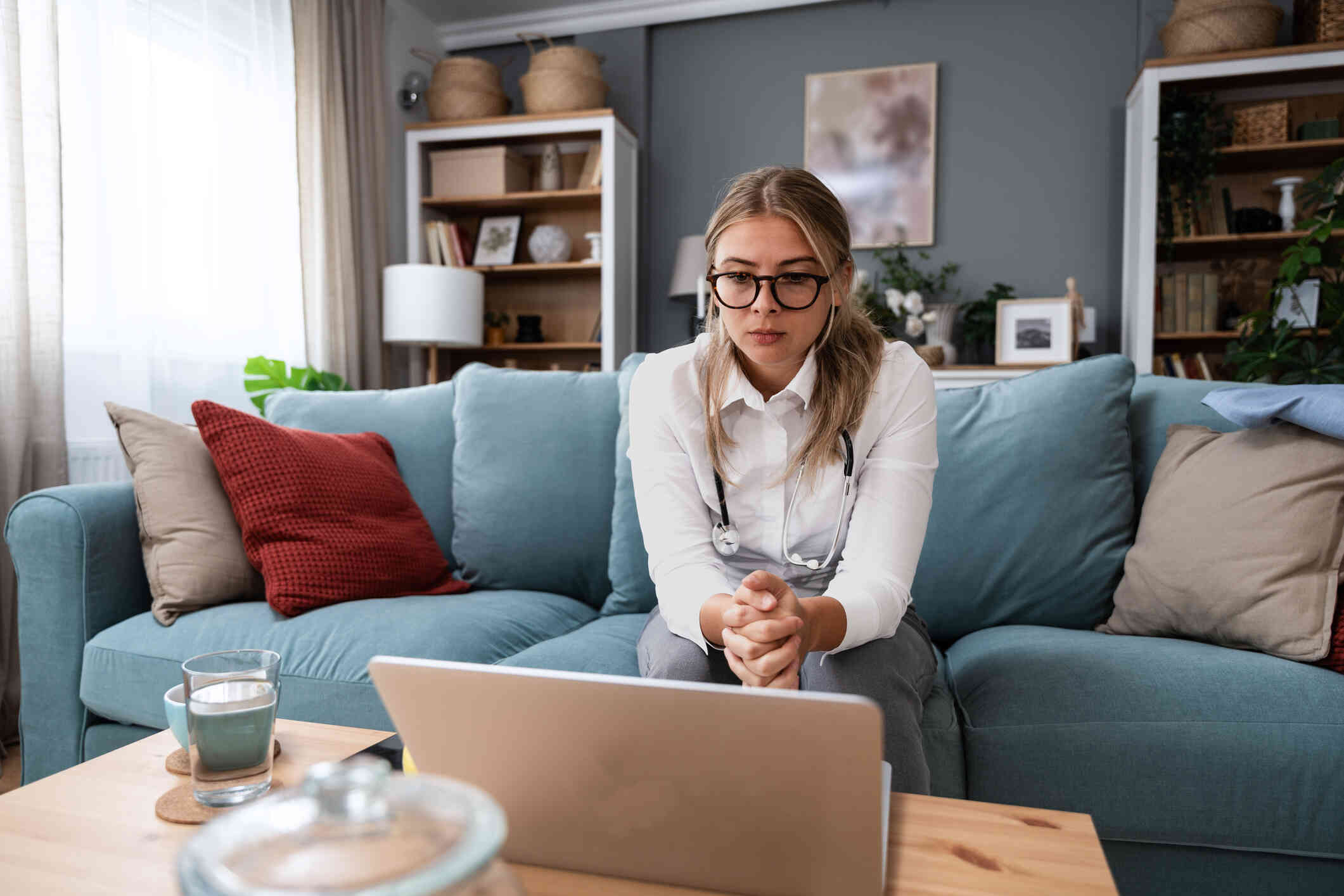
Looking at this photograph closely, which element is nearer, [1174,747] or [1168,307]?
[1174,747]

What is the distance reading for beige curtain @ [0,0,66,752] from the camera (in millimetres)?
2104

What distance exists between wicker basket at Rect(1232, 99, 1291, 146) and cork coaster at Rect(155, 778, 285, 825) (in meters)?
3.84

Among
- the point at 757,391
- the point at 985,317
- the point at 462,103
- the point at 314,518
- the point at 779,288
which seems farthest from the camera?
the point at 462,103

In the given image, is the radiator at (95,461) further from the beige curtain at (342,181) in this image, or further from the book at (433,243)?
the book at (433,243)

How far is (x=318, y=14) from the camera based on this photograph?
326 centimetres

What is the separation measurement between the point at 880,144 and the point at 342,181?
2.26m

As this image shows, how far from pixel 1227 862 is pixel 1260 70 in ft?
10.1

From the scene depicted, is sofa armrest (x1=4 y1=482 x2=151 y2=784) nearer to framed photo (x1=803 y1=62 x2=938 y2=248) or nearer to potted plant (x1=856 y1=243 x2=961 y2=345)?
potted plant (x1=856 y1=243 x2=961 y2=345)

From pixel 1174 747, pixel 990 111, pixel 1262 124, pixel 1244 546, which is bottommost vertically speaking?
pixel 1174 747

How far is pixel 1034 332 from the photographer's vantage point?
3381 millimetres

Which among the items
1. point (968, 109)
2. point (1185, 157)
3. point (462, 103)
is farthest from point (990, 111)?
point (462, 103)

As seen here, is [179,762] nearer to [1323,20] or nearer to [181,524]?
[181,524]

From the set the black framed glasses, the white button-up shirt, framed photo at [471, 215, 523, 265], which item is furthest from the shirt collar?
framed photo at [471, 215, 523, 265]

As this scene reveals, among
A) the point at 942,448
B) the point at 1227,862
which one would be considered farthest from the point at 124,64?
the point at 1227,862
